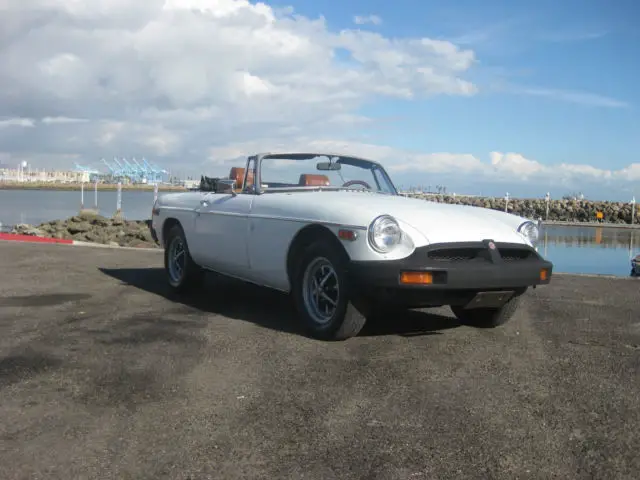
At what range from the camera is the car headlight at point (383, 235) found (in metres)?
4.69

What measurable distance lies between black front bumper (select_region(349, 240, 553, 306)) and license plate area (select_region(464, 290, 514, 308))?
3cm

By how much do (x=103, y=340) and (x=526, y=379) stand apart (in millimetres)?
3094

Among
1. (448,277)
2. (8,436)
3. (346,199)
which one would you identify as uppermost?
(346,199)

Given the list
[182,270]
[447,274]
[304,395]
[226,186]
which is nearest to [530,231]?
[447,274]

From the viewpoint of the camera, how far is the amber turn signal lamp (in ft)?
15.0

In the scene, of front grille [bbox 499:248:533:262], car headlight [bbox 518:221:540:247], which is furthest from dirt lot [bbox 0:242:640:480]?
car headlight [bbox 518:221:540:247]

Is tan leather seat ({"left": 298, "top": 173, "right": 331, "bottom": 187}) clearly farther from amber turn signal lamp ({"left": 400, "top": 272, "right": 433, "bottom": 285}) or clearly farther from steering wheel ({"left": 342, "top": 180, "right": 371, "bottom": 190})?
amber turn signal lamp ({"left": 400, "top": 272, "right": 433, "bottom": 285})

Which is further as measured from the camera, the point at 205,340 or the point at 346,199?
the point at 346,199

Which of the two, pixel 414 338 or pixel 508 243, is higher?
pixel 508 243

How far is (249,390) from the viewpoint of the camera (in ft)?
12.4

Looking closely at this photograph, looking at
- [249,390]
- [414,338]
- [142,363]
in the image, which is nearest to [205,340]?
[142,363]

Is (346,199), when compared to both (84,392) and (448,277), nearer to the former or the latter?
(448,277)

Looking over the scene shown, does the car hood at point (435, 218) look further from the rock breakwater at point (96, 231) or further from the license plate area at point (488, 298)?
the rock breakwater at point (96, 231)

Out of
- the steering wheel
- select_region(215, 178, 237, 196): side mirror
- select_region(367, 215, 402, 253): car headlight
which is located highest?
the steering wheel
